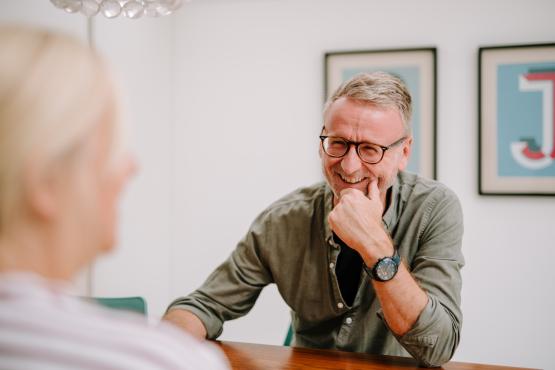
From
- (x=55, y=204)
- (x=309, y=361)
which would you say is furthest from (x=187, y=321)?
(x=55, y=204)

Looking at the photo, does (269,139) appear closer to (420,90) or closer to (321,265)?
(420,90)

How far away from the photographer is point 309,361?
136cm

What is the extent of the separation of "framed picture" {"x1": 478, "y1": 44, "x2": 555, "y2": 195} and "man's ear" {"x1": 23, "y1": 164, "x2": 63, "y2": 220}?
2.89m

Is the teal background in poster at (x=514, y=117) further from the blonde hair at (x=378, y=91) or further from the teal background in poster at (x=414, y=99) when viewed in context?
the blonde hair at (x=378, y=91)

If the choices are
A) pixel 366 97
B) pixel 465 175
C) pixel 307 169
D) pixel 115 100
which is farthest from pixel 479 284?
pixel 115 100

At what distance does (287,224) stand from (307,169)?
161 cm

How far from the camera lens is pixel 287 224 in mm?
1808

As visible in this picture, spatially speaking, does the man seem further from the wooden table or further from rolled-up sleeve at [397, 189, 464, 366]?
the wooden table

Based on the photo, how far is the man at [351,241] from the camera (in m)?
1.55


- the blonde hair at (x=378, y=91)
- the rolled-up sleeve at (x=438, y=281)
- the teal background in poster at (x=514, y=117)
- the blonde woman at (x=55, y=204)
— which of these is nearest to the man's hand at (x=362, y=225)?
the rolled-up sleeve at (x=438, y=281)

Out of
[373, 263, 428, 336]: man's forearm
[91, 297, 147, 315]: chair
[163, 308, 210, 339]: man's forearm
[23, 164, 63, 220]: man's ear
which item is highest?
[23, 164, 63, 220]: man's ear

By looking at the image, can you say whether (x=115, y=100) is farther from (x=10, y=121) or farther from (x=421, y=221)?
(x=421, y=221)

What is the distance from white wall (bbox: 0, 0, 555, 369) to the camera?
122 inches

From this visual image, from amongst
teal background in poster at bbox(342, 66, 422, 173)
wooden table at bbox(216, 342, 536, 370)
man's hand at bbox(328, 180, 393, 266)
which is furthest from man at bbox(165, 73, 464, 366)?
teal background in poster at bbox(342, 66, 422, 173)
